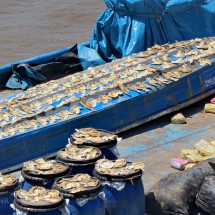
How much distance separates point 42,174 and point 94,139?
91cm

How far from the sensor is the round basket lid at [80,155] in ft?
20.3

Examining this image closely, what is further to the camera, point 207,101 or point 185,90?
point 207,101

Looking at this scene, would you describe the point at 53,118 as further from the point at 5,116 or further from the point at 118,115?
the point at 118,115

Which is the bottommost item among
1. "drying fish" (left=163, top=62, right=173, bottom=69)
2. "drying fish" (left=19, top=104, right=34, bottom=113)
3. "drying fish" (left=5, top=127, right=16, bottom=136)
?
"drying fish" (left=163, top=62, right=173, bottom=69)

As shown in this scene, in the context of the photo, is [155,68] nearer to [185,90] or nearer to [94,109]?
[185,90]

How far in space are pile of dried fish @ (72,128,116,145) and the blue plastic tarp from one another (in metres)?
4.42

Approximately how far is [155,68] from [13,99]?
2031 mm

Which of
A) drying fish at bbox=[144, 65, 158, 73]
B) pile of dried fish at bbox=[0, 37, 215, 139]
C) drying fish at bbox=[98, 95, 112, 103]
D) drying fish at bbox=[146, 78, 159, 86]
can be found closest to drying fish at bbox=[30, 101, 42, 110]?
pile of dried fish at bbox=[0, 37, 215, 139]

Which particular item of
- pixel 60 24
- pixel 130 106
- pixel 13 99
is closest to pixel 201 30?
pixel 130 106

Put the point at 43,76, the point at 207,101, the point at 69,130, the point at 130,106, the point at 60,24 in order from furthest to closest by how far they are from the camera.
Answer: the point at 60,24
the point at 43,76
the point at 207,101
the point at 130,106
the point at 69,130

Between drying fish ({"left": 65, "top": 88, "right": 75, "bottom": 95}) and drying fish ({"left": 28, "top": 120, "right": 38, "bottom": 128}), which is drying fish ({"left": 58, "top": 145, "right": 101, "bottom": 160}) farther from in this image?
drying fish ({"left": 65, "top": 88, "right": 75, "bottom": 95})

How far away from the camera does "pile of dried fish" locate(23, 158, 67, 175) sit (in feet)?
19.5

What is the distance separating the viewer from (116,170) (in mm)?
6059

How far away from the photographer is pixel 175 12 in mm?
11375
